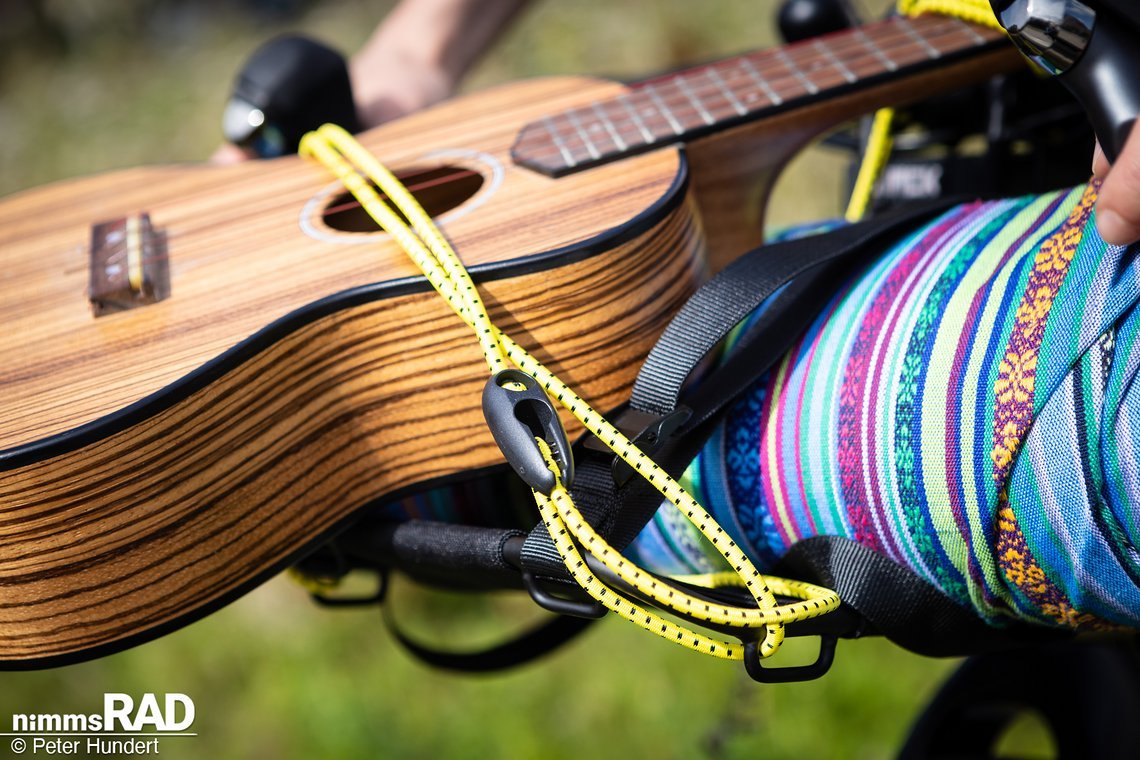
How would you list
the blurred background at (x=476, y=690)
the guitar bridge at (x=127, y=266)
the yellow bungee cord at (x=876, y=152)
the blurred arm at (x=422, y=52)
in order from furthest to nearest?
the blurred background at (x=476, y=690) → the blurred arm at (x=422, y=52) → the yellow bungee cord at (x=876, y=152) → the guitar bridge at (x=127, y=266)

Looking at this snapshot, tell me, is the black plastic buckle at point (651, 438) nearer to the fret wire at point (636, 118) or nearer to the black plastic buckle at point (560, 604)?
the black plastic buckle at point (560, 604)

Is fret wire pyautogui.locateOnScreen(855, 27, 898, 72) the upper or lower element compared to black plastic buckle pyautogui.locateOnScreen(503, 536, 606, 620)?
upper

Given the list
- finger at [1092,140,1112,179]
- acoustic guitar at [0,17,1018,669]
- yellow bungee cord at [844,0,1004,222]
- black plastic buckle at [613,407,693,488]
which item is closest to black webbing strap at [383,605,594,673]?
acoustic guitar at [0,17,1018,669]

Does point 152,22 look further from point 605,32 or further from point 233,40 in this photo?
point 605,32

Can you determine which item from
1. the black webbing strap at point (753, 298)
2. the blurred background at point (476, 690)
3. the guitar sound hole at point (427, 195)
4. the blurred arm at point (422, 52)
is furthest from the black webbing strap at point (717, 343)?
the blurred background at point (476, 690)

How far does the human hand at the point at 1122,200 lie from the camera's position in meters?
0.42

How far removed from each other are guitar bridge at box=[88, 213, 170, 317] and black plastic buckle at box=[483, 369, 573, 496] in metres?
0.31

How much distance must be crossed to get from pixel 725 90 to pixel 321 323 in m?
0.39

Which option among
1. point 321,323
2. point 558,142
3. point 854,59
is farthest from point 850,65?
point 321,323

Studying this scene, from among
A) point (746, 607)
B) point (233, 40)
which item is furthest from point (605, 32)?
point (746, 607)

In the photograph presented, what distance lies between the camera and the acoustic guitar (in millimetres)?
575

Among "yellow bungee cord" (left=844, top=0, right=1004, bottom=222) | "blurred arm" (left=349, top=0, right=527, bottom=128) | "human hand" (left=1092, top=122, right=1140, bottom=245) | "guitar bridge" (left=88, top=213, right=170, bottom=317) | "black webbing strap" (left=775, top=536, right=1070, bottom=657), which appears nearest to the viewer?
"human hand" (left=1092, top=122, right=1140, bottom=245)

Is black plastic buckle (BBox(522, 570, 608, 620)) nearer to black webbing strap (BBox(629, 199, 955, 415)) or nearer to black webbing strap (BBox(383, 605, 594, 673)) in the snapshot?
black webbing strap (BBox(629, 199, 955, 415))

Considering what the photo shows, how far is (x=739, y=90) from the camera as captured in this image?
2.56 feet
